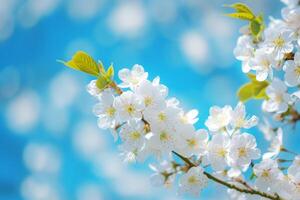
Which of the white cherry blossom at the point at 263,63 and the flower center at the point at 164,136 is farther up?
the white cherry blossom at the point at 263,63

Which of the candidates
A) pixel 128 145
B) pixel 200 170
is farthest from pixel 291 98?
pixel 128 145

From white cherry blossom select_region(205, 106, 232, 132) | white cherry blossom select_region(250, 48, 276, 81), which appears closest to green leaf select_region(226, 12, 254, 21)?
white cherry blossom select_region(250, 48, 276, 81)

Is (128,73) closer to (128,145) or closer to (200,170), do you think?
(128,145)

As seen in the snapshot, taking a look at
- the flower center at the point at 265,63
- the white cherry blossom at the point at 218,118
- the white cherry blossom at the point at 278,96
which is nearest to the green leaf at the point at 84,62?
the white cherry blossom at the point at 218,118

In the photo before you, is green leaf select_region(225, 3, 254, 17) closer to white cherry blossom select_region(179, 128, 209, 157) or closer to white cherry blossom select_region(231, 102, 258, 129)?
white cherry blossom select_region(231, 102, 258, 129)

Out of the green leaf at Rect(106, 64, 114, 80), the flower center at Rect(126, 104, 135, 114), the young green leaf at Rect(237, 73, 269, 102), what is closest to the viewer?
the flower center at Rect(126, 104, 135, 114)

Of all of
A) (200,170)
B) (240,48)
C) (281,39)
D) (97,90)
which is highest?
(240,48)

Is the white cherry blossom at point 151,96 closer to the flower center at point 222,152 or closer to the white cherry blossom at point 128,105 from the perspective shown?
the white cherry blossom at point 128,105
